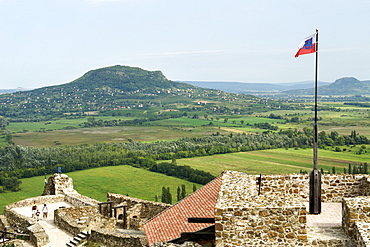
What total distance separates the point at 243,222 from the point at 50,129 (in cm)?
17809

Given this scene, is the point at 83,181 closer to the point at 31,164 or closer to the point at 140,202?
the point at 31,164

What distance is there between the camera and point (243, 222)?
8.64 m

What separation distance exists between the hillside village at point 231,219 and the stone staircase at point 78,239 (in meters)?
0.06

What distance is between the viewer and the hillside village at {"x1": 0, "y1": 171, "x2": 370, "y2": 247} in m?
8.59

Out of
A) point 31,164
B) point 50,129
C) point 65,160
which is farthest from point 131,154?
point 50,129

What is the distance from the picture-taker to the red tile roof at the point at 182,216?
12.9 metres

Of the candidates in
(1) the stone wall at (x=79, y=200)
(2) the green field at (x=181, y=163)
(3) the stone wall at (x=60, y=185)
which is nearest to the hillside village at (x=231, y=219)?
(1) the stone wall at (x=79, y=200)

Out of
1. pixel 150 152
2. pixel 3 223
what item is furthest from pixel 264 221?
pixel 150 152

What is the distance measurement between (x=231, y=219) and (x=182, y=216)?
231 inches

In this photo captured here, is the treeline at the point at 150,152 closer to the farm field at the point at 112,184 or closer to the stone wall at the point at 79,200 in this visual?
the farm field at the point at 112,184

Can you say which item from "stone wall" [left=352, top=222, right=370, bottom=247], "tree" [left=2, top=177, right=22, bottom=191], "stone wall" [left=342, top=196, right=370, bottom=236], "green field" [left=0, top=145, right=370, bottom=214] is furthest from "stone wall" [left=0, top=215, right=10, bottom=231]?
"tree" [left=2, top=177, right=22, bottom=191]

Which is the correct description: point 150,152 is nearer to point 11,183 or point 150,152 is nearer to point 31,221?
point 11,183

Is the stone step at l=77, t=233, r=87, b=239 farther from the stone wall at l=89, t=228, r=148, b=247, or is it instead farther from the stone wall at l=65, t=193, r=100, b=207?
the stone wall at l=65, t=193, r=100, b=207

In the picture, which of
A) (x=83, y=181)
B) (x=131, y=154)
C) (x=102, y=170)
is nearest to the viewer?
(x=83, y=181)
